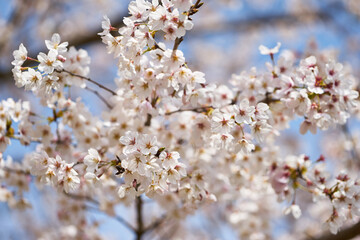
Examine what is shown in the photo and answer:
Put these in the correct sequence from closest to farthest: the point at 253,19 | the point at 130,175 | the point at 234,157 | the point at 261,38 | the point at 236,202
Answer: the point at 130,175
the point at 234,157
the point at 236,202
the point at 253,19
the point at 261,38

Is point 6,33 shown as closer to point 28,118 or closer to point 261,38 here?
point 28,118

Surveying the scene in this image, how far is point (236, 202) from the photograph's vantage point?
342 cm

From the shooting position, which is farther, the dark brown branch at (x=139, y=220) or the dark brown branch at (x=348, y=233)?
the dark brown branch at (x=139, y=220)

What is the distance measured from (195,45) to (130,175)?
880 centimetres

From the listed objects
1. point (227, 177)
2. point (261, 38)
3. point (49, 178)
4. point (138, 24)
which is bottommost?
point (261, 38)

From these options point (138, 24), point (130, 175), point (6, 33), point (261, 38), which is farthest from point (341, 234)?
point (261, 38)

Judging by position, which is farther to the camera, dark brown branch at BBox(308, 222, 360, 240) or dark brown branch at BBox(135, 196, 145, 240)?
dark brown branch at BBox(135, 196, 145, 240)

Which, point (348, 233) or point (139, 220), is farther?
point (139, 220)

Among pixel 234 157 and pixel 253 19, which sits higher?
pixel 234 157

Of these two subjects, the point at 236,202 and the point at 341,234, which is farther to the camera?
the point at 236,202

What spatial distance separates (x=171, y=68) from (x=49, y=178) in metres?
0.76

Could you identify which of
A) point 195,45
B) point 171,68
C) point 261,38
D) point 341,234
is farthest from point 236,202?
point 195,45

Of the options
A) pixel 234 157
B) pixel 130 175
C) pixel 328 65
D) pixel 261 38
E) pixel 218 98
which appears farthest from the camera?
pixel 261 38

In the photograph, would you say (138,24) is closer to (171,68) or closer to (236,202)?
(171,68)
